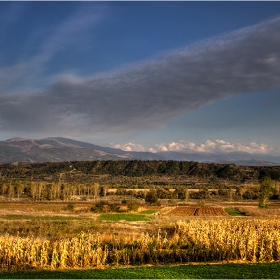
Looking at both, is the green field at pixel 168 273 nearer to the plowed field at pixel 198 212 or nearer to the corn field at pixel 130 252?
the corn field at pixel 130 252

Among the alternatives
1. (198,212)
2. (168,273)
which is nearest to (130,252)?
(168,273)

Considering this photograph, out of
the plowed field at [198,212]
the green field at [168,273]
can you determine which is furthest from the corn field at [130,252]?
the plowed field at [198,212]

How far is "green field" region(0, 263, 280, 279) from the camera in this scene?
14.5 metres

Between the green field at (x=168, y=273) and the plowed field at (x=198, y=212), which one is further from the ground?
the green field at (x=168, y=273)

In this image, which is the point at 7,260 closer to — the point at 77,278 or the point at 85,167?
the point at 77,278

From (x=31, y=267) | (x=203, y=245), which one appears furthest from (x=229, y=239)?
(x=31, y=267)

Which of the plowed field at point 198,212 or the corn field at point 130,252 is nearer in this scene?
the corn field at point 130,252

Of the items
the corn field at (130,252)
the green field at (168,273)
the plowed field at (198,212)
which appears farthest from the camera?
the plowed field at (198,212)

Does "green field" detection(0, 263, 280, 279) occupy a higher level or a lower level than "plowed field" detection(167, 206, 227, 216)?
higher

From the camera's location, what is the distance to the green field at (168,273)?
47.4 feet

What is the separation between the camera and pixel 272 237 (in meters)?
19.2

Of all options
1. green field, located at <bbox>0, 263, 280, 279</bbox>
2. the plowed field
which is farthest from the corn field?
the plowed field

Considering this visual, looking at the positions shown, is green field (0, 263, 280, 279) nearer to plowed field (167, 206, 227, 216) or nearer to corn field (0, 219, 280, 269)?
corn field (0, 219, 280, 269)

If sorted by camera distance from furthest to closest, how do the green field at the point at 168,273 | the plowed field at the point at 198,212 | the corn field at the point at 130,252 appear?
the plowed field at the point at 198,212
the corn field at the point at 130,252
the green field at the point at 168,273
